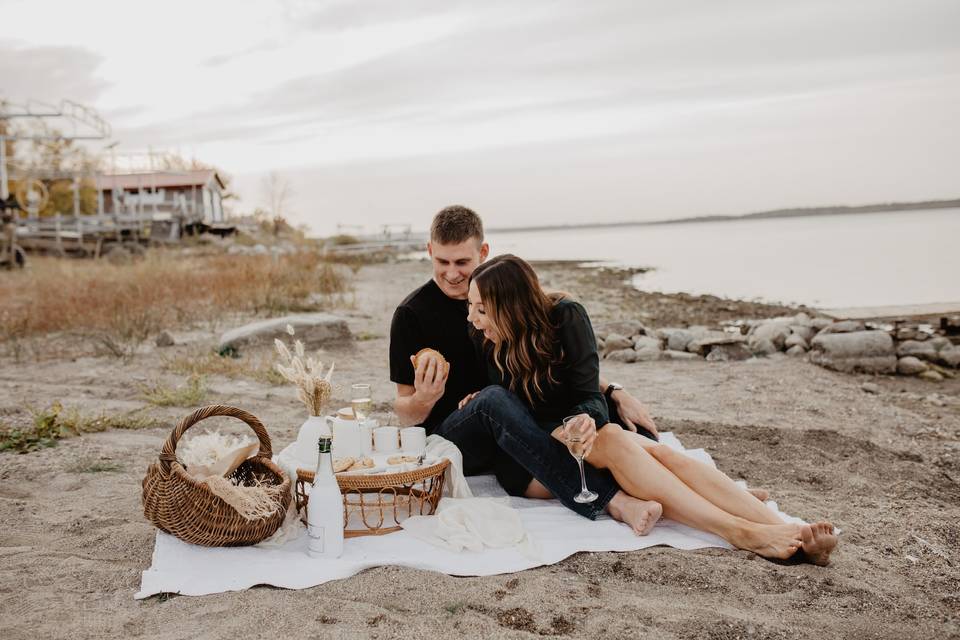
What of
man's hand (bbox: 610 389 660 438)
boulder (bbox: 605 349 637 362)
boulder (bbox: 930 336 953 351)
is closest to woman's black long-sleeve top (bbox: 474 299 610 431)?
man's hand (bbox: 610 389 660 438)

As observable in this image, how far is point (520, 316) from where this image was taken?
371 cm

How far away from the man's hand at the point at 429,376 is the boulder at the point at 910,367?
649 cm

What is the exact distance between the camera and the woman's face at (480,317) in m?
3.77

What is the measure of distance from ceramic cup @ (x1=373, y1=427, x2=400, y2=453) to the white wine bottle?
49cm

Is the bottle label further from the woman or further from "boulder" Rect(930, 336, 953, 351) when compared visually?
"boulder" Rect(930, 336, 953, 351)

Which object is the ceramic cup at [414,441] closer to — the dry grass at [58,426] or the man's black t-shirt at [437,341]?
the man's black t-shirt at [437,341]

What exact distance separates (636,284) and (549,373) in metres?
20.4

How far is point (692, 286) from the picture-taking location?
21.6 metres

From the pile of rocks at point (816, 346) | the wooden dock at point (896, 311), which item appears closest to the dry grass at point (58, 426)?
the pile of rocks at point (816, 346)

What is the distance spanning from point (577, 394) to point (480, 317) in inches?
25.0

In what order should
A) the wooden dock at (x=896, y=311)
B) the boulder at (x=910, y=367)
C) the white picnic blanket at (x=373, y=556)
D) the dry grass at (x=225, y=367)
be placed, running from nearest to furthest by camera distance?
1. the white picnic blanket at (x=373, y=556)
2. the dry grass at (x=225, y=367)
3. the boulder at (x=910, y=367)
4. the wooden dock at (x=896, y=311)

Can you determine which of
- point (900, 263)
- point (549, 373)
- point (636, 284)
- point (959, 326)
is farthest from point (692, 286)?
point (549, 373)

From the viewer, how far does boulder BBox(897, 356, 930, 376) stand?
816 centimetres

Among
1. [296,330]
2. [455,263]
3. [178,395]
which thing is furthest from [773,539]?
[296,330]
